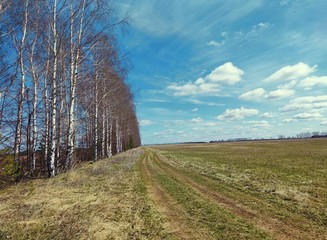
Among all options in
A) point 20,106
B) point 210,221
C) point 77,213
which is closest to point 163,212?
point 210,221

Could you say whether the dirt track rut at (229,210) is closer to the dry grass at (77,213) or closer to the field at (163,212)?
the field at (163,212)

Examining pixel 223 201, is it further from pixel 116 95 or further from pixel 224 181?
pixel 116 95

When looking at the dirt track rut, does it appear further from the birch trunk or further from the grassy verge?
the birch trunk

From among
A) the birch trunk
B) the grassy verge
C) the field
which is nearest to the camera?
the grassy verge

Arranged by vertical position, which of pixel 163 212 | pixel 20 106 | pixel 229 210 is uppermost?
pixel 20 106

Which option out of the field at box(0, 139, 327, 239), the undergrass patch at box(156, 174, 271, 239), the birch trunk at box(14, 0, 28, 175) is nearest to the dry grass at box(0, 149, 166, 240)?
the field at box(0, 139, 327, 239)

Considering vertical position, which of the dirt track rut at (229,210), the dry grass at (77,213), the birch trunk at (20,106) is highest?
the birch trunk at (20,106)

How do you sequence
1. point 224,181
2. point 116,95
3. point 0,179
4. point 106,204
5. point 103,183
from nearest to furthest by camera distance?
point 106,204, point 0,179, point 103,183, point 224,181, point 116,95

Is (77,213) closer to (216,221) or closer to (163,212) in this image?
(163,212)

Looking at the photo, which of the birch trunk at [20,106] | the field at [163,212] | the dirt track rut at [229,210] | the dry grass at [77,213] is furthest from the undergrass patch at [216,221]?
the birch trunk at [20,106]

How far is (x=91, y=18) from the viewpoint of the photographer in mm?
12586

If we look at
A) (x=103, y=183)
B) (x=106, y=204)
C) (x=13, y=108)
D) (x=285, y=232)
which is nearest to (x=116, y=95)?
(x=13, y=108)

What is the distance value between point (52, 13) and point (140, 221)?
37.3 feet

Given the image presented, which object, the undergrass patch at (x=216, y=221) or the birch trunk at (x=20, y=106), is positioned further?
the birch trunk at (x=20, y=106)
